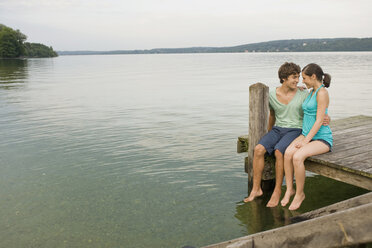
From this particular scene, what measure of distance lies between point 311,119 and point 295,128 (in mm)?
433

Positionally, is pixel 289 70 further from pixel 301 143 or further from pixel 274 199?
pixel 274 199

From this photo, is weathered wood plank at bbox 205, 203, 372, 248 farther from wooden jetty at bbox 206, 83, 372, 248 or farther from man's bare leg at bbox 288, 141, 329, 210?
man's bare leg at bbox 288, 141, 329, 210

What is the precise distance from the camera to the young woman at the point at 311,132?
18.2 feet

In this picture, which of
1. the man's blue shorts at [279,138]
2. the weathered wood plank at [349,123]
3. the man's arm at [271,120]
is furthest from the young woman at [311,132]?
the weathered wood plank at [349,123]

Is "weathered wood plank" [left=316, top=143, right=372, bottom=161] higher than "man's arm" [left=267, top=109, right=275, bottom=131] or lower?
lower

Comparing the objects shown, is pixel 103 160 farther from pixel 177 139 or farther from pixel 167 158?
Result: pixel 177 139

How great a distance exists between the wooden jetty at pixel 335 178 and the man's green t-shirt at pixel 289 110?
17 cm

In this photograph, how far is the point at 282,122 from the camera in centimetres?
629

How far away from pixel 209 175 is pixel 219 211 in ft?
6.19

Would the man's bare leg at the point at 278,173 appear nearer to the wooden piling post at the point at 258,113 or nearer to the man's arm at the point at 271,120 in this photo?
the wooden piling post at the point at 258,113

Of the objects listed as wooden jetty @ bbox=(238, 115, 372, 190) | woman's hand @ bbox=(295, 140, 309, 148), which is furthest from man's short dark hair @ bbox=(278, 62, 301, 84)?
wooden jetty @ bbox=(238, 115, 372, 190)

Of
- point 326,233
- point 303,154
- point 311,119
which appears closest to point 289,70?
point 311,119

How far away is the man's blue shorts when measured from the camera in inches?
233

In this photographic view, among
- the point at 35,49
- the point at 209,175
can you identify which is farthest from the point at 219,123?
the point at 35,49
